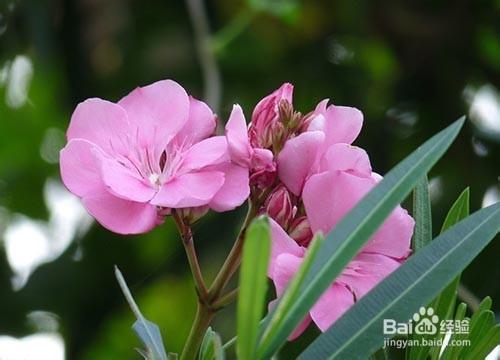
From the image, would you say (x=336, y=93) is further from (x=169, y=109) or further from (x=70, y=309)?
Answer: (x=169, y=109)

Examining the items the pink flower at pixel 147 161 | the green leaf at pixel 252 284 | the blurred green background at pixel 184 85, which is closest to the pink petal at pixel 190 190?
the pink flower at pixel 147 161

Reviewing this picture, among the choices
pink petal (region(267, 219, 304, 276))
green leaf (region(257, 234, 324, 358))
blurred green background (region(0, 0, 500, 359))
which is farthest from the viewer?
blurred green background (region(0, 0, 500, 359))

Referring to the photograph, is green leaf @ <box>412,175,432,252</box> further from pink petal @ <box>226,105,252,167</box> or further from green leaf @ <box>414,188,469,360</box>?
pink petal @ <box>226,105,252,167</box>

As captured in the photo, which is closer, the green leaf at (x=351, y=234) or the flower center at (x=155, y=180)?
the green leaf at (x=351, y=234)

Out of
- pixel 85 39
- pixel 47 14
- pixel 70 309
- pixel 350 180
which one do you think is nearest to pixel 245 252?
pixel 350 180

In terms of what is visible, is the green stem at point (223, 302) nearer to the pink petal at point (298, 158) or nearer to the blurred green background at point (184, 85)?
the pink petal at point (298, 158)

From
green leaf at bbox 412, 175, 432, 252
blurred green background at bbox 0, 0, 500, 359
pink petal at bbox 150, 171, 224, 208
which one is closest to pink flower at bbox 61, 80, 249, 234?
pink petal at bbox 150, 171, 224, 208
